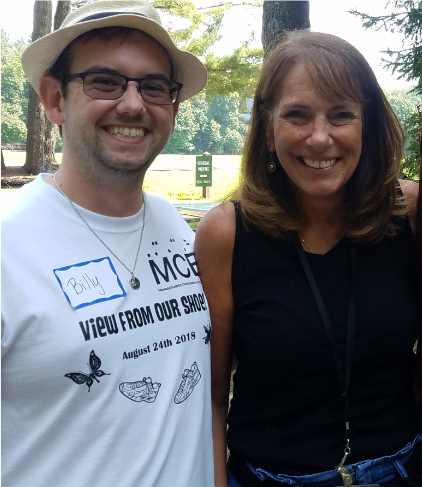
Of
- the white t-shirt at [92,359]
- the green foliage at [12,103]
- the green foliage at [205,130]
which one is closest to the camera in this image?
the white t-shirt at [92,359]

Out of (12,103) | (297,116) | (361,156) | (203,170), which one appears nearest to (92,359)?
(297,116)

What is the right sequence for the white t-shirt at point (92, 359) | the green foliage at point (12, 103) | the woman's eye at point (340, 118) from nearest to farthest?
the white t-shirt at point (92, 359) < the woman's eye at point (340, 118) < the green foliage at point (12, 103)

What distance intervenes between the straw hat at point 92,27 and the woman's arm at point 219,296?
70 cm

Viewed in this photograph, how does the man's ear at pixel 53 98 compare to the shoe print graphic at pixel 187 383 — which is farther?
the man's ear at pixel 53 98

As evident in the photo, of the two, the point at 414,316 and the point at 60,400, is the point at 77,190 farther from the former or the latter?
the point at 414,316

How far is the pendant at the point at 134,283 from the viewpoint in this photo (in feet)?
5.48

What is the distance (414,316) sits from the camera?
175 cm

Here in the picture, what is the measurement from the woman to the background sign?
14740 millimetres

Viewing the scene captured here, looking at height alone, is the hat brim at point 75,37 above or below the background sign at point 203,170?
above

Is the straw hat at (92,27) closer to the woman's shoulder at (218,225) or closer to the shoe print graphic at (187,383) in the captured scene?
the woman's shoulder at (218,225)

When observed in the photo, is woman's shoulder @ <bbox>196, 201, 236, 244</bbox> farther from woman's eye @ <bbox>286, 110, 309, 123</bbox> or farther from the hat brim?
the hat brim

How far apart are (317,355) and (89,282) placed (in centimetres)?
81

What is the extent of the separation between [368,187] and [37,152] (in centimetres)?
1241

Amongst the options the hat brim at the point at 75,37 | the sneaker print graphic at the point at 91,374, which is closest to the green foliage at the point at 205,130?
the hat brim at the point at 75,37
